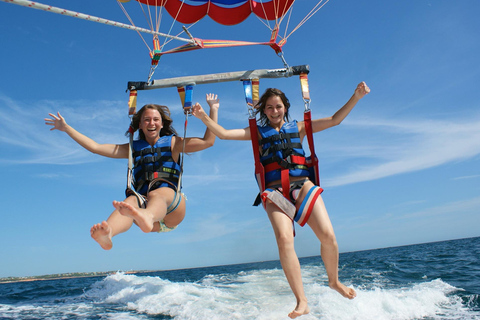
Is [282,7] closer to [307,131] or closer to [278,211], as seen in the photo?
[307,131]

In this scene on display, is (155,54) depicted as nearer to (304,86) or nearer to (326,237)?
(304,86)

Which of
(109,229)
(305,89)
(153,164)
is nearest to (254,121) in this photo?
(305,89)

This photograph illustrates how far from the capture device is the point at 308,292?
1065cm

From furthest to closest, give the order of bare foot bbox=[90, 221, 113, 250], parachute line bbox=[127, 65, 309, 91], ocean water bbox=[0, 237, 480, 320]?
ocean water bbox=[0, 237, 480, 320]
parachute line bbox=[127, 65, 309, 91]
bare foot bbox=[90, 221, 113, 250]

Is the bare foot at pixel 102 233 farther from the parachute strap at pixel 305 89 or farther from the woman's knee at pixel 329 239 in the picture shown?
the parachute strap at pixel 305 89

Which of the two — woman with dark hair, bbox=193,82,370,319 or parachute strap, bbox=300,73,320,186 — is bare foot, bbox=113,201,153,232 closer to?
woman with dark hair, bbox=193,82,370,319

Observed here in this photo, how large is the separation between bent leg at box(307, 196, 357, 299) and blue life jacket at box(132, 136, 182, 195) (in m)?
1.77

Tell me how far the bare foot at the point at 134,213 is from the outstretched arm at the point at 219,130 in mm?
1259

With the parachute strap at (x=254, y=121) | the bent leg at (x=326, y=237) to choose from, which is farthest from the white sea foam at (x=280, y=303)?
the parachute strap at (x=254, y=121)

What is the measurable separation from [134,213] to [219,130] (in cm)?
138

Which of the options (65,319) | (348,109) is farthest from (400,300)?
(65,319)

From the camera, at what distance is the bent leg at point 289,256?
3.51 m

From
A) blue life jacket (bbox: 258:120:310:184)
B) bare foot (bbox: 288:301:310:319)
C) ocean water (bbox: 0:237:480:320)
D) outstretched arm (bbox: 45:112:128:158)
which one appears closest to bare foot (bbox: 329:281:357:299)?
bare foot (bbox: 288:301:310:319)

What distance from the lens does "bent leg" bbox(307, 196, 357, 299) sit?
3855 millimetres
